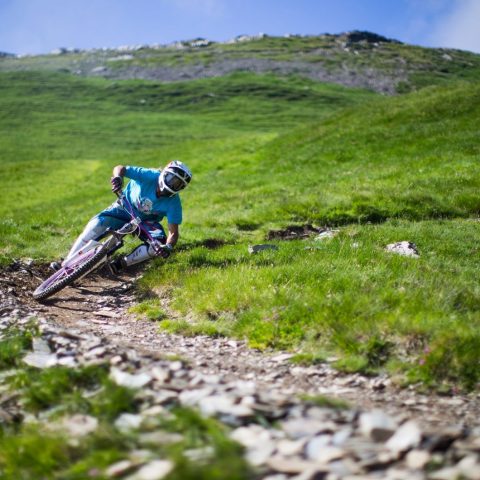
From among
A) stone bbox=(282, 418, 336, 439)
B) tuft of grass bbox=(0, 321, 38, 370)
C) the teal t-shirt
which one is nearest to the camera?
stone bbox=(282, 418, 336, 439)

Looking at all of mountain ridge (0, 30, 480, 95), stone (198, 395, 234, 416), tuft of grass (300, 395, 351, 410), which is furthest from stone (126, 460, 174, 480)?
mountain ridge (0, 30, 480, 95)

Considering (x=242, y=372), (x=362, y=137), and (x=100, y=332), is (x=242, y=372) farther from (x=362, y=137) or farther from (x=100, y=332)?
(x=362, y=137)

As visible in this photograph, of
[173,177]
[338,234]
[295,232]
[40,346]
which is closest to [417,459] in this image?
[40,346]

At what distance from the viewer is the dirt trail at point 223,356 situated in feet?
20.6

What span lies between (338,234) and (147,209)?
5815mm

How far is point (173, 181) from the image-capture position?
1255 cm

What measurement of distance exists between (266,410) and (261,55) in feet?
657

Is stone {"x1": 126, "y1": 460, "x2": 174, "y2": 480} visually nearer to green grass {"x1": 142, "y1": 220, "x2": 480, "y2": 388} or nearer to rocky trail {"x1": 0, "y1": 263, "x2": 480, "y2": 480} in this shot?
rocky trail {"x1": 0, "y1": 263, "x2": 480, "y2": 480}

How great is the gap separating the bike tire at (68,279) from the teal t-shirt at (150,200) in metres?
1.69

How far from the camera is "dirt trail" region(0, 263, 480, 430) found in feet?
20.6

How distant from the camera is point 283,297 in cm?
955

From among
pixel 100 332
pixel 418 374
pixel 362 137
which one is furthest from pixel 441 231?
pixel 362 137

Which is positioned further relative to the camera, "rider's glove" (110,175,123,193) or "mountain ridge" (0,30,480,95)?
"mountain ridge" (0,30,480,95)

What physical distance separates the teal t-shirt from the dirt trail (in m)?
1.99
